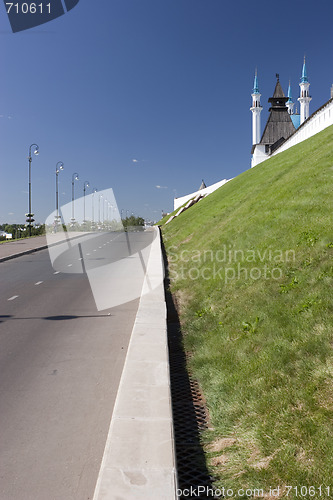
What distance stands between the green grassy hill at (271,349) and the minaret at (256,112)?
272ft

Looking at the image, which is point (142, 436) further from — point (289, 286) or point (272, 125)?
point (272, 125)

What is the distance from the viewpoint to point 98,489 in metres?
3.13

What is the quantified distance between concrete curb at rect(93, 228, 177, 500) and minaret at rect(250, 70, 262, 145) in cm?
8875

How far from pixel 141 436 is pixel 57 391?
2.21 metres

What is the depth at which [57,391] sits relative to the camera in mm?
5668

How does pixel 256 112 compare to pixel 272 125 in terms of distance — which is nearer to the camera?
pixel 272 125

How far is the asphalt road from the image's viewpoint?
12.4 ft

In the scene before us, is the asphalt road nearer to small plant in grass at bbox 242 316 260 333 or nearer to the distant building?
small plant in grass at bbox 242 316 260 333

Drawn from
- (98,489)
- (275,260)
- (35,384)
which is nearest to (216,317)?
(275,260)

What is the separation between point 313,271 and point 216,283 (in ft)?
10.5

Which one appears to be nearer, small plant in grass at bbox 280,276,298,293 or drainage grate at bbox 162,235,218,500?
drainage grate at bbox 162,235,218,500

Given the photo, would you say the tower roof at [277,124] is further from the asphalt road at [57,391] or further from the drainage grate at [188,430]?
the drainage grate at [188,430]

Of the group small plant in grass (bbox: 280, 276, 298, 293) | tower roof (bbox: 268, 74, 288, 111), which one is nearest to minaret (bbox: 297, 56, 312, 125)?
tower roof (bbox: 268, 74, 288, 111)

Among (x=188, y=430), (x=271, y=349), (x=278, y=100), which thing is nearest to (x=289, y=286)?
(x=271, y=349)
